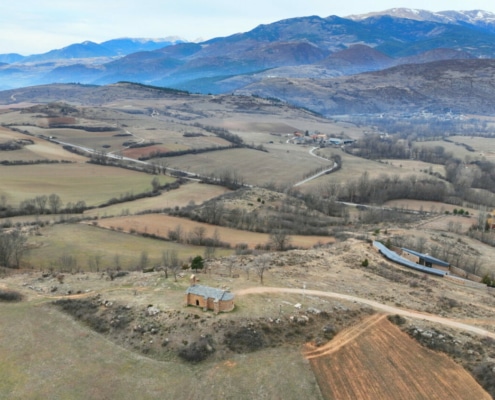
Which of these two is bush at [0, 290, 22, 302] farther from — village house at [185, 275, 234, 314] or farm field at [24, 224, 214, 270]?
village house at [185, 275, 234, 314]

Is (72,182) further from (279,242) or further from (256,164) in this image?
(279,242)

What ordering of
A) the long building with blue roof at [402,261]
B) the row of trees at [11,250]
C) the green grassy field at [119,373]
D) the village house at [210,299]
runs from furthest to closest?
the long building with blue roof at [402,261]
the row of trees at [11,250]
the village house at [210,299]
the green grassy field at [119,373]

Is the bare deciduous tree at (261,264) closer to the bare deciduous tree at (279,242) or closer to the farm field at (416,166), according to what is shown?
the bare deciduous tree at (279,242)

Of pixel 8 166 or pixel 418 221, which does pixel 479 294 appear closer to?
pixel 418 221

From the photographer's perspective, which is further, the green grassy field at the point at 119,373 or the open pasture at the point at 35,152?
the open pasture at the point at 35,152

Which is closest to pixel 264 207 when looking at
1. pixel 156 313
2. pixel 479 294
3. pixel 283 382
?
pixel 479 294

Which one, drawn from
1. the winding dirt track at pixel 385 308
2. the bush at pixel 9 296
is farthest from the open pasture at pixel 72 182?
the winding dirt track at pixel 385 308

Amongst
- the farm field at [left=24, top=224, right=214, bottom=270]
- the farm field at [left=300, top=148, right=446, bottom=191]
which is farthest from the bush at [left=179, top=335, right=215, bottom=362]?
the farm field at [left=300, top=148, right=446, bottom=191]
